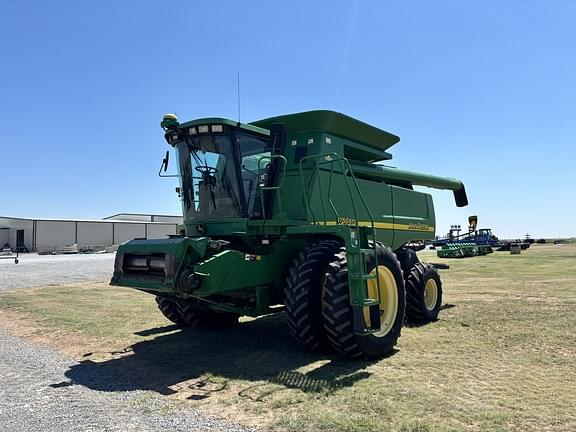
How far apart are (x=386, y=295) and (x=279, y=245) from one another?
5.75ft

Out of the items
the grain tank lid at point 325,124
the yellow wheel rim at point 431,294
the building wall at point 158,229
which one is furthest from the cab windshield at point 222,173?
the building wall at point 158,229

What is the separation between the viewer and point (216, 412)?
444 cm

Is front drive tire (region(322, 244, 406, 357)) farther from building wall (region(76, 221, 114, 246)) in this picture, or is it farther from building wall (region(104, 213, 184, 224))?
building wall (region(104, 213, 184, 224))

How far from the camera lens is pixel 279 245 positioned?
719 cm

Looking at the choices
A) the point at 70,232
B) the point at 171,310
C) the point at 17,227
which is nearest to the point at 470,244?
the point at 171,310

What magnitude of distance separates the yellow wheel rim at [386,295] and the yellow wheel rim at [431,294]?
2797 millimetres

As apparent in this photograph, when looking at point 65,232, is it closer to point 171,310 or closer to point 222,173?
point 171,310

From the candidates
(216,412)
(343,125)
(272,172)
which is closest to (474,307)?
(343,125)

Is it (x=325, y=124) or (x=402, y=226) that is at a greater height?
(x=325, y=124)

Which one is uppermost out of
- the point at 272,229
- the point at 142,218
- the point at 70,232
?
the point at 142,218

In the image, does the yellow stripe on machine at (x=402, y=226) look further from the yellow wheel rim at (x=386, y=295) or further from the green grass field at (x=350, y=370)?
the green grass field at (x=350, y=370)

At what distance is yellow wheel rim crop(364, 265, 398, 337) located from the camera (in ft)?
22.4

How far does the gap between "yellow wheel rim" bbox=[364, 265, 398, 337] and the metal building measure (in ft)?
143

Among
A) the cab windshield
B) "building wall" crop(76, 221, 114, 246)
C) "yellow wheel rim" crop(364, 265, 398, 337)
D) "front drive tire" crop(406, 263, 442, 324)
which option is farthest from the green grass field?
"building wall" crop(76, 221, 114, 246)
